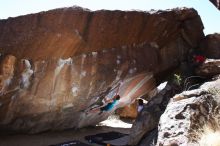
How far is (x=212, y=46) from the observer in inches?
400

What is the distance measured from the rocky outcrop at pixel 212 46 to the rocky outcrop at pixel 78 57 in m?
0.46

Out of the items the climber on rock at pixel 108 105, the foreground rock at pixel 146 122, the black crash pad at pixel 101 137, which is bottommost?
the black crash pad at pixel 101 137

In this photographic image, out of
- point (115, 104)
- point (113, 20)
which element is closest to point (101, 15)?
point (113, 20)

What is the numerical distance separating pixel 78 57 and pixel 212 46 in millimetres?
4612

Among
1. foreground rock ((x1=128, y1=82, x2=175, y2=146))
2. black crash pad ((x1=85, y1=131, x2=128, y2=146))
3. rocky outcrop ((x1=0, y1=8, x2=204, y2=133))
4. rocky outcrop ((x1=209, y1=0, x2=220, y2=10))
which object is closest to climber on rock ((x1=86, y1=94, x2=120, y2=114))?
rocky outcrop ((x1=0, y1=8, x2=204, y2=133))

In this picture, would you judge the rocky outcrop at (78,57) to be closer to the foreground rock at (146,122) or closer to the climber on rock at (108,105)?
the climber on rock at (108,105)

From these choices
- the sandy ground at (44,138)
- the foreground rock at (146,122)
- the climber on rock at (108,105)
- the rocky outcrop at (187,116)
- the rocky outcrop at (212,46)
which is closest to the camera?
the rocky outcrop at (187,116)

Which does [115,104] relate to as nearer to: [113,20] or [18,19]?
[113,20]

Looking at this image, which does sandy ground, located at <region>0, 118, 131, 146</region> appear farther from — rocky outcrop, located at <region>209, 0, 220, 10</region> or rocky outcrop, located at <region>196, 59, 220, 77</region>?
rocky outcrop, located at <region>209, 0, 220, 10</region>

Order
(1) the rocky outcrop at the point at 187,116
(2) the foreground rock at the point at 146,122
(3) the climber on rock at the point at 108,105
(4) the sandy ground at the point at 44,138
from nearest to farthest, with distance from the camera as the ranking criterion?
(1) the rocky outcrop at the point at 187,116, (2) the foreground rock at the point at 146,122, (4) the sandy ground at the point at 44,138, (3) the climber on rock at the point at 108,105

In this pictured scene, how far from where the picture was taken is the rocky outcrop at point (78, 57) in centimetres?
790

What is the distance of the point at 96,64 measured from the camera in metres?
9.18

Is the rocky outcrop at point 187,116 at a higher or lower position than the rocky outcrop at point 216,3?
lower

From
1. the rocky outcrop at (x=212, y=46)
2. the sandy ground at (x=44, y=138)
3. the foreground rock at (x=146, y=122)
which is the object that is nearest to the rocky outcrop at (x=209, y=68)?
the rocky outcrop at (x=212, y=46)
